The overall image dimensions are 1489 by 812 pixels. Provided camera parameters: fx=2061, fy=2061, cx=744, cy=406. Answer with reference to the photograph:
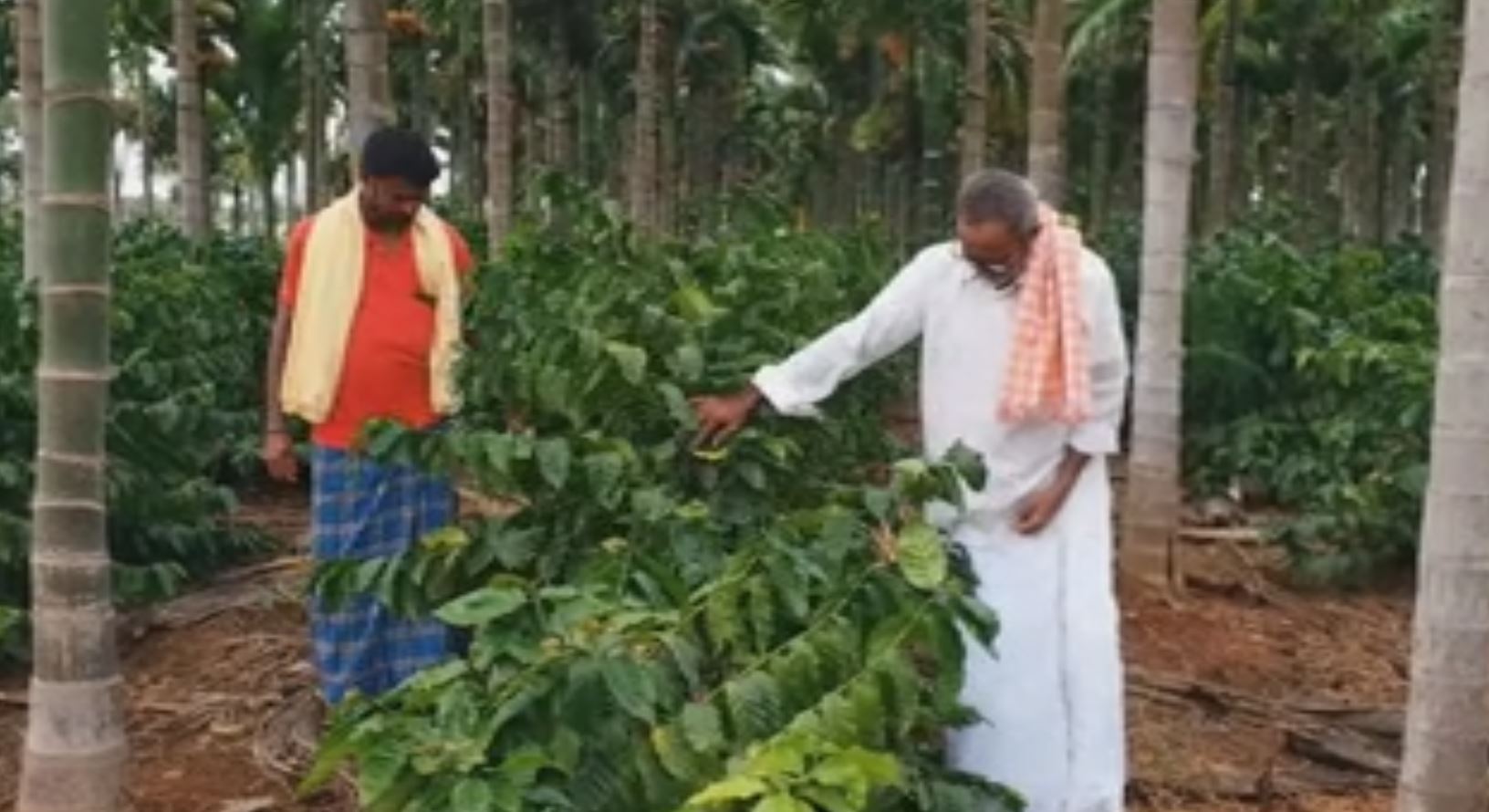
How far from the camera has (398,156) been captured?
474cm

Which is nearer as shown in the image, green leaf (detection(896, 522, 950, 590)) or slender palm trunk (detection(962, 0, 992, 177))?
green leaf (detection(896, 522, 950, 590))

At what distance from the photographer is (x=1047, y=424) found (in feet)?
14.7

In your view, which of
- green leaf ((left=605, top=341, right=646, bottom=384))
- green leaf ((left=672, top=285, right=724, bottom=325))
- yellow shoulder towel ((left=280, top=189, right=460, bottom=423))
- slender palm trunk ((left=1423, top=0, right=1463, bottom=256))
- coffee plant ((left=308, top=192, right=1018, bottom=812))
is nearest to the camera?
coffee plant ((left=308, top=192, right=1018, bottom=812))

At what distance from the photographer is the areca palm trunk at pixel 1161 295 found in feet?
23.2

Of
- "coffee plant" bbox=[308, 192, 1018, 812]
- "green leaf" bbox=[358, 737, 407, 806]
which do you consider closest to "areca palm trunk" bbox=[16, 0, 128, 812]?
"coffee plant" bbox=[308, 192, 1018, 812]

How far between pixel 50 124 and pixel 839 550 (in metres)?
1.64

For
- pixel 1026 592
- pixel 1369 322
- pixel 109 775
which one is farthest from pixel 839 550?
pixel 1369 322

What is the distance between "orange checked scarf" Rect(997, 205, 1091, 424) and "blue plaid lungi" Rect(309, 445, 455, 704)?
4.78ft

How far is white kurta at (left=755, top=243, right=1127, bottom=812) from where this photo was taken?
4.46m

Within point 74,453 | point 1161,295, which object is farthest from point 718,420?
Result: point 1161,295

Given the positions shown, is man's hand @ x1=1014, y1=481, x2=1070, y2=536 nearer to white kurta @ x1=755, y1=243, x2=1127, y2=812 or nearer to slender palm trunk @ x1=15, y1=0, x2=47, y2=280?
white kurta @ x1=755, y1=243, x2=1127, y2=812

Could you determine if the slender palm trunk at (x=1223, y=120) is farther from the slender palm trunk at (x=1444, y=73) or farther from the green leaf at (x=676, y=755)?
the green leaf at (x=676, y=755)

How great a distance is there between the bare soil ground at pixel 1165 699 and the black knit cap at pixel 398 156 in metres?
1.47

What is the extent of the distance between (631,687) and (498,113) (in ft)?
30.0
